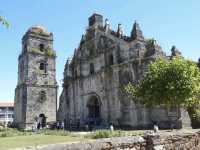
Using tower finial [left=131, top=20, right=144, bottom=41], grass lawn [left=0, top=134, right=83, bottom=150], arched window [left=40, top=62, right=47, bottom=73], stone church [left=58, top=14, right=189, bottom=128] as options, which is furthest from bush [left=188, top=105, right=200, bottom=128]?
arched window [left=40, top=62, right=47, bottom=73]

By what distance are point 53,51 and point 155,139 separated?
45.2 meters

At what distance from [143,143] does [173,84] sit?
767 inches

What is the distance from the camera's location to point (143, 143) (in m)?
6.27

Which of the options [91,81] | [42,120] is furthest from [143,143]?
[42,120]

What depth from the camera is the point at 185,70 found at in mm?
25484

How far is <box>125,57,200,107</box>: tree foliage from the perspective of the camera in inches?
976

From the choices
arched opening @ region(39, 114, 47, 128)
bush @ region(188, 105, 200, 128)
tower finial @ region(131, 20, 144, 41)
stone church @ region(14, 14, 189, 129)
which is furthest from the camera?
arched opening @ region(39, 114, 47, 128)

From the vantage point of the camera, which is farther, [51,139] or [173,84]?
[173,84]

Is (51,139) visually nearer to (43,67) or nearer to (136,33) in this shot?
(136,33)

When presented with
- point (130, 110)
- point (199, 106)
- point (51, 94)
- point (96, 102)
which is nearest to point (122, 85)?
point (130, 110)

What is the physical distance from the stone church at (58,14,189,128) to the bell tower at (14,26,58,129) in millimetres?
2406

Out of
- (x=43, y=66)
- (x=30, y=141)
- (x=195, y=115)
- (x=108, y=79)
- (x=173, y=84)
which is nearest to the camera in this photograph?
(x=30, y=141)

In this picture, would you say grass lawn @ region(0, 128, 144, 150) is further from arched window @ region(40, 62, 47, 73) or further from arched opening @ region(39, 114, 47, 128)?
arched window @ region(40, 62, 47, 73)

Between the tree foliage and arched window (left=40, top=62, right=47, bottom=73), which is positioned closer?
the tree foliage
